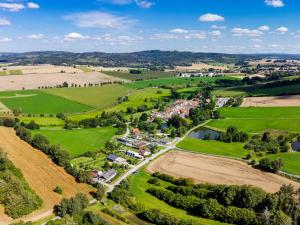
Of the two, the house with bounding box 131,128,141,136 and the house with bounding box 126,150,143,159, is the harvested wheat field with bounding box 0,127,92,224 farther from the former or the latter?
the house with bounding box 131,128,141,136

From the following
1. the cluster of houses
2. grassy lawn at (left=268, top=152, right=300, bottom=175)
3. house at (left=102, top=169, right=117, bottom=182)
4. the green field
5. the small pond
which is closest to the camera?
house at (left=102, top=169, right=117, bottom=182)

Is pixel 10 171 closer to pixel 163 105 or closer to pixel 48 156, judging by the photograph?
pixel 48 156

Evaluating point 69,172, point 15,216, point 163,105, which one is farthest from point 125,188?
point 163,105

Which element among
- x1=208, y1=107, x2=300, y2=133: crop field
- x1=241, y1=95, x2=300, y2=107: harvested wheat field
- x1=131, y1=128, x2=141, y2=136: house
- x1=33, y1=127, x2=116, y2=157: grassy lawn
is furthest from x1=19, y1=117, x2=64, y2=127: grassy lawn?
x1=241, y1=95, x2=300, y2=107: harvested wheat field

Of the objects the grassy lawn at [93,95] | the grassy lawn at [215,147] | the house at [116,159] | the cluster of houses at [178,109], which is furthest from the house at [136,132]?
the grassy lawn at [93,95]

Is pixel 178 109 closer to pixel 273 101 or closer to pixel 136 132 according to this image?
pixel 136 132
